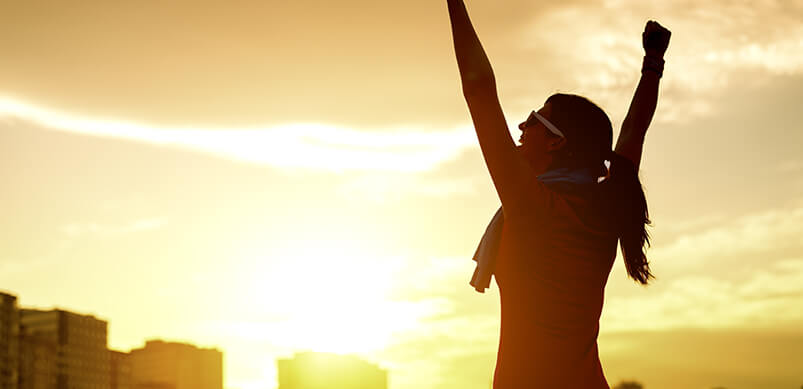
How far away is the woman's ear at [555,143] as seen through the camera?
3129 mm

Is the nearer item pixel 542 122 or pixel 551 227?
pixel 551 227

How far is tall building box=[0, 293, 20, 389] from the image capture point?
427ft

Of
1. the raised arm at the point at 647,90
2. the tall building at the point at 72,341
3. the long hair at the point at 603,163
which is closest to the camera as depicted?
the long hair at the point at 603,163

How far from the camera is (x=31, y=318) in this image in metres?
150

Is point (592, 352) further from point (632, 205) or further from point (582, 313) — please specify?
point (632, 205)

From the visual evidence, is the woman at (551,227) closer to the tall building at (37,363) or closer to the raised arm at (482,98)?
the raised arm at (482,98)

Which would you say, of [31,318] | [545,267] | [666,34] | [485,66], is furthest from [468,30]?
[31,318]

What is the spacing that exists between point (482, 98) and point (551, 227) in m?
0.55

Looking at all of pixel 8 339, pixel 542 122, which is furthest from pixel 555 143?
pixel 8 339

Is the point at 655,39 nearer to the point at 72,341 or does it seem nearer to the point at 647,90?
the point at 647,90

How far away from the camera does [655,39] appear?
380 cm

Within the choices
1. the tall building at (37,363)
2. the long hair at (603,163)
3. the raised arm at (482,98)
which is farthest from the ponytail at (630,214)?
the tall building at (37,363)

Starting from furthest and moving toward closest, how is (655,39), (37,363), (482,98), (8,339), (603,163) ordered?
(37,363)
(8,339)
(655,39)
(603,163)
(482,98)

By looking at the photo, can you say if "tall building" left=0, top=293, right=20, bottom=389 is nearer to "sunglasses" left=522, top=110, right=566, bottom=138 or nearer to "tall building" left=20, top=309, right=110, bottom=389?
"tall building" left=20, top=309, right=110, bottom=389
